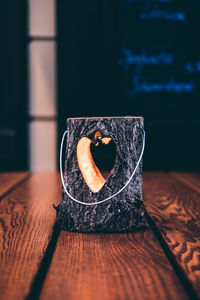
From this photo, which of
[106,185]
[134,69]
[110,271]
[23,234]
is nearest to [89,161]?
[106,185]

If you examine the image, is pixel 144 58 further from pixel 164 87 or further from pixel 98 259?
pixel 98 259

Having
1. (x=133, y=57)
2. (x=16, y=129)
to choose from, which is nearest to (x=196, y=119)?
(x=133, y=57)

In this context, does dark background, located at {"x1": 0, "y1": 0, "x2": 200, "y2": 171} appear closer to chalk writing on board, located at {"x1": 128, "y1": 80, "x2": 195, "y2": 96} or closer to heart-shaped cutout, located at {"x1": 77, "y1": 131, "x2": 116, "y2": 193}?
chalk writing on board, located at {"x1": 128, "y1": 80, "x2": 195, "y2": 96}

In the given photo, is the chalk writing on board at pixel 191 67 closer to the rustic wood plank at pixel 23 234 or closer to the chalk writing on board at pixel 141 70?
the chalk writing on board at pixel 141 70

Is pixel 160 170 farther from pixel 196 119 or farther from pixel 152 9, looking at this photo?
pixel 152 9

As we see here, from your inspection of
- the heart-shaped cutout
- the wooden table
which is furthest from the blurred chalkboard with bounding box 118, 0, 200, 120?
the heart-shaped cutout

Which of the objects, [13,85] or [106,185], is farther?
[13,85]

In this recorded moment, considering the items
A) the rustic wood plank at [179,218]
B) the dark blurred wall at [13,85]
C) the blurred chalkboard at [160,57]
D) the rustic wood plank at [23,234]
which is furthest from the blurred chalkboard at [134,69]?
the rustic wood plank at [23,234]
